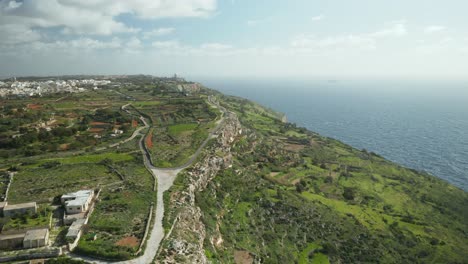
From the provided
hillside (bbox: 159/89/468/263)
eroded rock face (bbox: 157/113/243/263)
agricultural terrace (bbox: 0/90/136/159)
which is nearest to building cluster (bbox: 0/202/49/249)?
eroded rock face (bbox: 157/113/243/263)

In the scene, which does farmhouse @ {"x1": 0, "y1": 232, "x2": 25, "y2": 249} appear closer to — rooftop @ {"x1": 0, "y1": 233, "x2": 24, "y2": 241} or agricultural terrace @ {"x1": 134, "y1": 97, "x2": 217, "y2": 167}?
rooftop @ {"x1": 0, "y1": 233, "x2": 24, "y2": 241}

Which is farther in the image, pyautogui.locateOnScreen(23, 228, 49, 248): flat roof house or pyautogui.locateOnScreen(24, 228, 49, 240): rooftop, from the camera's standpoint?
pyautogui.locateOnScreen(24, 228, 49, 240): rooftop

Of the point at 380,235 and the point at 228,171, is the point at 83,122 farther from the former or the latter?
the point at 380,235

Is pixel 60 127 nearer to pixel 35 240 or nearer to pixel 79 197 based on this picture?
pixel 79 197

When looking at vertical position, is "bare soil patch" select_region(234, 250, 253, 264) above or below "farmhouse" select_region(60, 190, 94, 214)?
below

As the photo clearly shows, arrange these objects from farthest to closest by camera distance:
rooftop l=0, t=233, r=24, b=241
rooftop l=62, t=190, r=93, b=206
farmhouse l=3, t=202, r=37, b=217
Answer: rooftop l=62, t=190, r=93, b=206 < farmhouse l=3, t=202, r=37, b=217 < rooftop l=0, t=233, r=24, b=241

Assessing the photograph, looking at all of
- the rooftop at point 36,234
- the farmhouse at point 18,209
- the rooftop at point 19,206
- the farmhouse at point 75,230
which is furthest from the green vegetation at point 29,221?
the farmhouse at point 75,230
